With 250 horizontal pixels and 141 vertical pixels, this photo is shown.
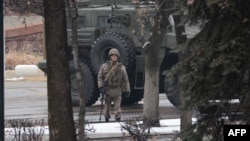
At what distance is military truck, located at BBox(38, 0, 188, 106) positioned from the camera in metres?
19.8

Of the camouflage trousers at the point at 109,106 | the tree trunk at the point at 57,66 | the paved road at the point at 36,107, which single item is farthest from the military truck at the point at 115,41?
the tree trunk at the point at 57,66

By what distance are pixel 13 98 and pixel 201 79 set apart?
66.1 ft

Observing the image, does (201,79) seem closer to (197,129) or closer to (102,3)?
(197,129)

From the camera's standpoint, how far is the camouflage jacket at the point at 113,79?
673 inches

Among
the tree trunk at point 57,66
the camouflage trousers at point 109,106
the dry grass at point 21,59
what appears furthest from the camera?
the dry grass at point 21,59

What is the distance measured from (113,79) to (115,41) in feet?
8.99

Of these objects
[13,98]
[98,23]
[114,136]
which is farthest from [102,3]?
[114,136]

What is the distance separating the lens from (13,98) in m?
25.9

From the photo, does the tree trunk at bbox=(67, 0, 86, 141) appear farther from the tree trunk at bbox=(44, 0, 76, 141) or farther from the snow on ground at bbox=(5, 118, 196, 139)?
the snow on ground at bbox=(5, 118, 196, 139)

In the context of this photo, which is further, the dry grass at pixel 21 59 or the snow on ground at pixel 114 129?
the dry grass at pixel 21 59

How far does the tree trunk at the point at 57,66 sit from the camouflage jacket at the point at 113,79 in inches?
303

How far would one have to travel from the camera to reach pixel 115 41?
64.8ft

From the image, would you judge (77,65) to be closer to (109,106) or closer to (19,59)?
(109,106)

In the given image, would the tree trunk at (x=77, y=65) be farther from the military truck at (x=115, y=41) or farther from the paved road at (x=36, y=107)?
the military truck at (x=115, y=41)
